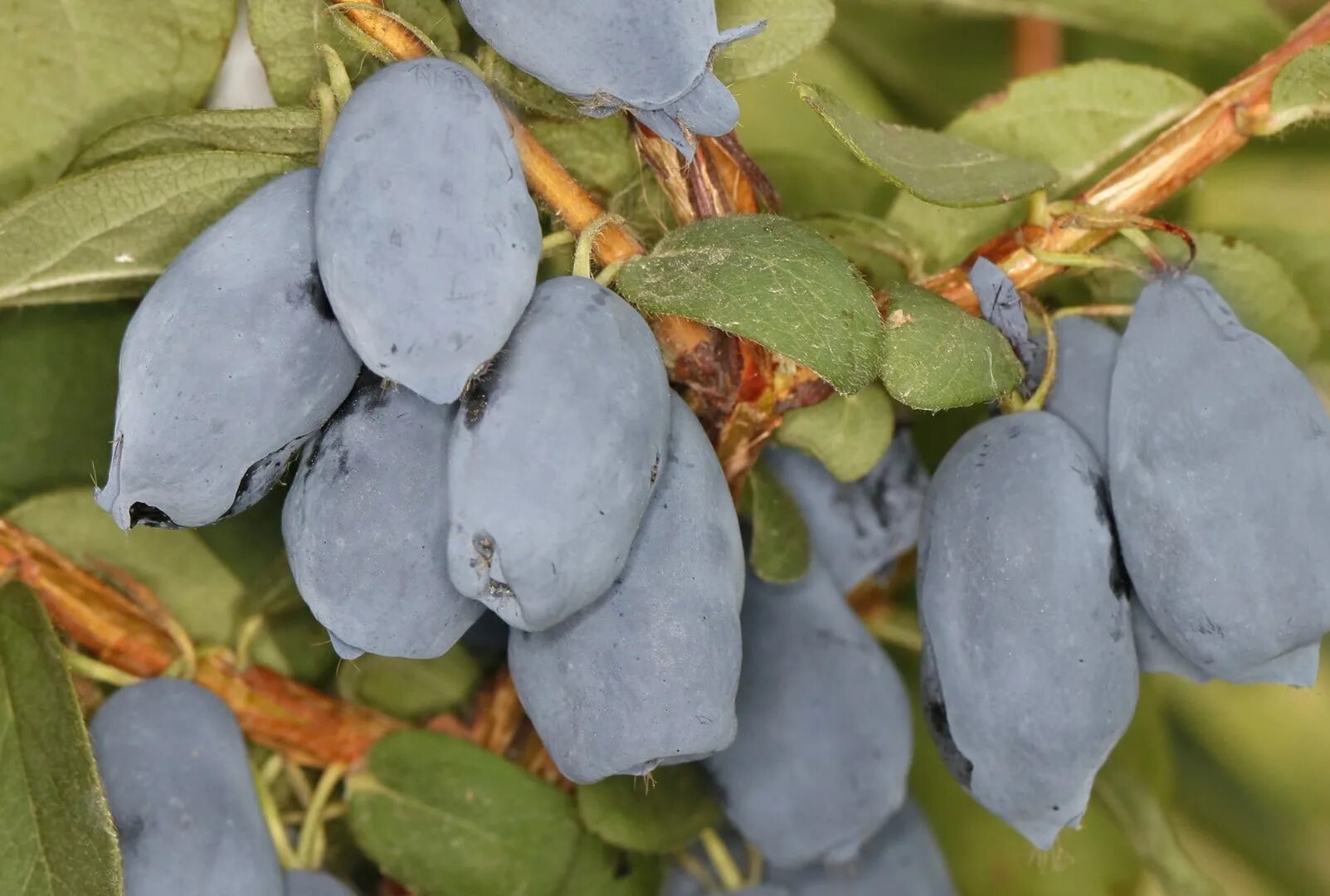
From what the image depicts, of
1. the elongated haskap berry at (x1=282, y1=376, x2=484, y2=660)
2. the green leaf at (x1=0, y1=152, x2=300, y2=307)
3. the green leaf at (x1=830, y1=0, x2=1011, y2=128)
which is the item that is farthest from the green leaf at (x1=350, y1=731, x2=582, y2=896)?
the green leaf at (x1=830, y1=0, x2=1011, y2=128)

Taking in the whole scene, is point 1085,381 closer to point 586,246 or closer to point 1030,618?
point 1030,618

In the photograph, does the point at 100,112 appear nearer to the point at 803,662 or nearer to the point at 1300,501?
the point at 803,662

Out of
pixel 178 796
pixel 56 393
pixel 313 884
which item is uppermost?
pixel 56 393

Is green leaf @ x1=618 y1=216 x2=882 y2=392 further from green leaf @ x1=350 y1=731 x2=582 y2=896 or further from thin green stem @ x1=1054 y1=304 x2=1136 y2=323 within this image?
green leaf @ x1=350 y1=731 x2=582 y2=896

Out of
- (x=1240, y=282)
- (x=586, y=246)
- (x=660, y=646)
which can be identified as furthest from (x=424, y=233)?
(x=1240, y=282)

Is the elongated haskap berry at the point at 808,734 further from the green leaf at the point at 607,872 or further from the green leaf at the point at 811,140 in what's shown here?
the green leaf at the point at 811,140

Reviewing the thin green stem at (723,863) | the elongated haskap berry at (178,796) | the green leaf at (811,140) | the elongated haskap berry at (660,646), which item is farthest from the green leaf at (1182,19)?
the elongated haskap berry at (178,796)

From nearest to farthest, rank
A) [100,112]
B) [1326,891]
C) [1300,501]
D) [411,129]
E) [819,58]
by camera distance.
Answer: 1. [411,129]
2. [1300,501]
3. [100,112]
4. [819,58]
5. [1326,891]

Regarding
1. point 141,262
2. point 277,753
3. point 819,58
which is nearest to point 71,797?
point 277,753
